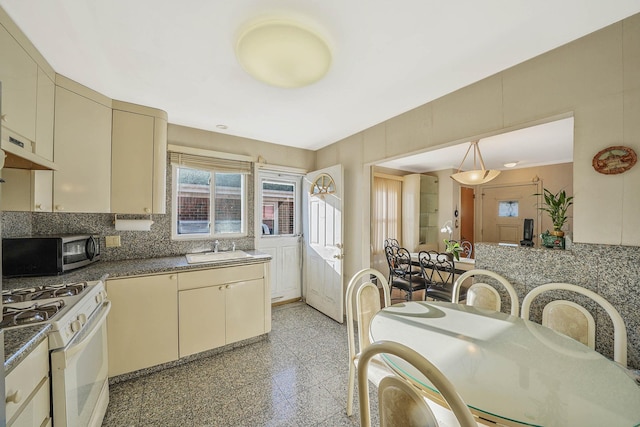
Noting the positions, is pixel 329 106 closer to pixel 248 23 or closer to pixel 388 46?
pixel 388 46

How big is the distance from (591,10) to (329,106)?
5.38 feet

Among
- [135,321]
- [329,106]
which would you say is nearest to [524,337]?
[329,106]

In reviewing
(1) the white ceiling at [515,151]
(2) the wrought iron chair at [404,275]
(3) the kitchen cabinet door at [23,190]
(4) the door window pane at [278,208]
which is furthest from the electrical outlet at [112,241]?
(2) the wrought iron chair at [404,275]

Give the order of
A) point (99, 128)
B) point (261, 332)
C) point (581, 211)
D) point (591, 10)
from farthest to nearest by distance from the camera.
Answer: point (261, 332)
point (99, 128)
point (581, 211)
point (591, 10)

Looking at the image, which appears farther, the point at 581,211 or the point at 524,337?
the point at 581,211

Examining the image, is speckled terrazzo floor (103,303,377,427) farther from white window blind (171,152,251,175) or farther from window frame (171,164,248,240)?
white window blind (171,152,251,175)

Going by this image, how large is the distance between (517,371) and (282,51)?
1.84 m

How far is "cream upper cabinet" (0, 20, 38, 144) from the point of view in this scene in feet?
4.07

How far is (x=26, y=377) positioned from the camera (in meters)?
0.91

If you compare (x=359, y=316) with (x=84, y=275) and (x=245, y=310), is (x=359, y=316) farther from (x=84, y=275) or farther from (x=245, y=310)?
(x=84, y=275)

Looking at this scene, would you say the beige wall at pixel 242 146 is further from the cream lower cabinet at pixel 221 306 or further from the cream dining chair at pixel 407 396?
→ the cream dining chair at pixel 407 396

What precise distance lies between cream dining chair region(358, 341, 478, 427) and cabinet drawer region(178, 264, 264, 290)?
74.0 inches

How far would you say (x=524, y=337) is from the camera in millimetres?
1260

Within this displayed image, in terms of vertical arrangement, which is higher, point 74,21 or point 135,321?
point 74,21
